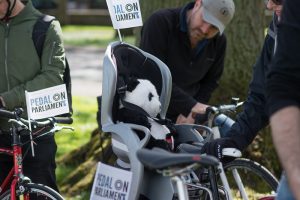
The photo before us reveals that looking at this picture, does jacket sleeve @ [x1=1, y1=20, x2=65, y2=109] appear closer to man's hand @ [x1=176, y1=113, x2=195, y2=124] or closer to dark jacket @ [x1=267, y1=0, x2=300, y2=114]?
man's hand @ [x1=176, y1=113, x2=195, y2=124]

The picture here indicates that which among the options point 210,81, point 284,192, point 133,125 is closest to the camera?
point 284,192

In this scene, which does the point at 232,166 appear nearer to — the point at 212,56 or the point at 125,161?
the point at 212,56

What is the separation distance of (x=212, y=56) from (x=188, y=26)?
395 mm

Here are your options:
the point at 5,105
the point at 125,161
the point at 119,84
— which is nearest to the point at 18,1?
the point at 5,105

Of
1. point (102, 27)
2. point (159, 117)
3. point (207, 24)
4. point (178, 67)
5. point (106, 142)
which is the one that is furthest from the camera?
point (102, 27)

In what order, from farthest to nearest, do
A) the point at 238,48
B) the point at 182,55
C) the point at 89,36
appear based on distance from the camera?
1. the point at 89,36
2. the point at 238,48
3. the point at 182,55

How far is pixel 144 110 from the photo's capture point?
468 cm

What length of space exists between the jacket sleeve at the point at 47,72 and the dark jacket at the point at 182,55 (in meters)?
0.67

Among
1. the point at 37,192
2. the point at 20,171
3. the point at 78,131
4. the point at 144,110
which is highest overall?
the point at 144,110

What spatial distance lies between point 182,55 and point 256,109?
51.3 inches

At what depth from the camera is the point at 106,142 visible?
748 centimetres

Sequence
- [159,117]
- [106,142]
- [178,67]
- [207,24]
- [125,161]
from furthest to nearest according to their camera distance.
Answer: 1. [106,142]
2. [178,67]
3. [207,24]
4. [159,117]
5. [125,161]

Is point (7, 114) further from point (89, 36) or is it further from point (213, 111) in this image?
point (89, 36)

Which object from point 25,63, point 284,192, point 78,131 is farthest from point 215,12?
point 78,131
